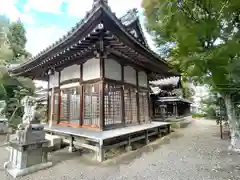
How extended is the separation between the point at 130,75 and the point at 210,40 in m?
3.27

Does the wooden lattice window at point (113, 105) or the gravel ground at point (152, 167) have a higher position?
the wooden lattice window at point (113, 105)

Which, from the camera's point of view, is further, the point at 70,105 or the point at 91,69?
the point at 70,105

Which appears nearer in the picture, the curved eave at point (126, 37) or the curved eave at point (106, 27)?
the curved eave at point (106, 27)

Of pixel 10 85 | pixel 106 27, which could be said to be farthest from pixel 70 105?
pixel 10 85

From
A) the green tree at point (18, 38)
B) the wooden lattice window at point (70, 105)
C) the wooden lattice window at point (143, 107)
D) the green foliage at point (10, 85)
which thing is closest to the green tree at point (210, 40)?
the wooden lattice window at point (143, 107)

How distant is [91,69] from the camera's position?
569 centimetres

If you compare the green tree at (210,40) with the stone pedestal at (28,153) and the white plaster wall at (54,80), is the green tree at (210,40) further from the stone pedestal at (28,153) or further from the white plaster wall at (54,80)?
the white plaster wall at (54,80)

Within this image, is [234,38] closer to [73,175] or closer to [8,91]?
[73,175]

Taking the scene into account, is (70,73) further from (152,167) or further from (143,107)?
(152,167)

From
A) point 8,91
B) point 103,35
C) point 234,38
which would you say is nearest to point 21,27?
point 8,91

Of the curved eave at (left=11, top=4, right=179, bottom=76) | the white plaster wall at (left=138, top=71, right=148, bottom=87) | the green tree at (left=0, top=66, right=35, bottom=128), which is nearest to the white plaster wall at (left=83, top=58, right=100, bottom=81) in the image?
the curved eave at (left=11, top=4, right=179, bottom=76)

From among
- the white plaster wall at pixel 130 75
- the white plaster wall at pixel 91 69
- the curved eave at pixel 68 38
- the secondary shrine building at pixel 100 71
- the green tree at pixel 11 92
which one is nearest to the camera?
the curved eave at pixel 68 38

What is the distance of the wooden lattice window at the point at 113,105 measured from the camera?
18.5ft

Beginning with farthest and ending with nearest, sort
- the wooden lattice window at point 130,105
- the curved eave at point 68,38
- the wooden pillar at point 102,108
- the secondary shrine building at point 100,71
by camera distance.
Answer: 1. the wooden lattice window at point 130,105
2. the wooden pillar at point 102,108
3. the secondary shrine building at point 100,71
4. the curved eave at point 68,38
